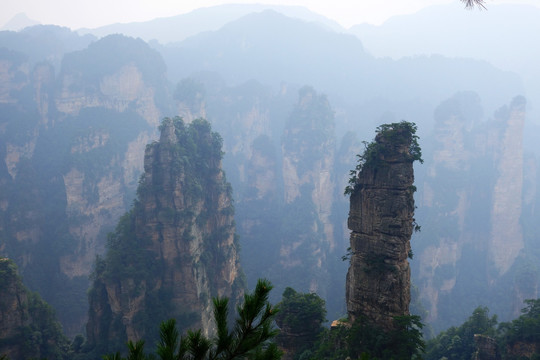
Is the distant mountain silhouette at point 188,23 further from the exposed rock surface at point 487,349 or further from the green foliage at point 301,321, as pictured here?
the exposed rock surface at point 487,349

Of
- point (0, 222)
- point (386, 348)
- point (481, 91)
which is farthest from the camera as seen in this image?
point (481, 91)

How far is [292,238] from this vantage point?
49500 mm

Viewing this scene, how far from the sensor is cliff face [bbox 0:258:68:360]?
20672 millimetres

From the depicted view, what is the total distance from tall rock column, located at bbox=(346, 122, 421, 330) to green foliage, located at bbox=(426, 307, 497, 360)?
11085 mm

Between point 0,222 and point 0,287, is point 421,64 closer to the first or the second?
point 0,222

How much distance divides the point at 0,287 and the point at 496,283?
51782 millimetres

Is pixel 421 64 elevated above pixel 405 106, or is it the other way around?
pixel 421 64

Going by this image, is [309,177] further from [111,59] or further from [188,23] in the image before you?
[188,23]

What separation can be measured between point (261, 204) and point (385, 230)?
43.4 meters

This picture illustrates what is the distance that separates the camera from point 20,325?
21.2 m

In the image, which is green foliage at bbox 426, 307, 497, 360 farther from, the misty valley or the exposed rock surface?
the exposed rock surface

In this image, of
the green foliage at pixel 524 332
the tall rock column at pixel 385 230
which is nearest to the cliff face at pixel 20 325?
the tall rock column at pixel 385 230

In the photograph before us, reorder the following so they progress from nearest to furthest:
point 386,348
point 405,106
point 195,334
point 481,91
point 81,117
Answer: point 195,334
point 386,348
point 81,117
point 405,106
point 481,91

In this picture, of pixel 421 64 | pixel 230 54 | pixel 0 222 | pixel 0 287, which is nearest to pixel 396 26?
pixel 421 64
